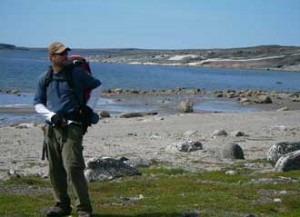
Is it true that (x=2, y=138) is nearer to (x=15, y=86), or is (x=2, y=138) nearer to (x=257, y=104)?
(x=257, y=104)

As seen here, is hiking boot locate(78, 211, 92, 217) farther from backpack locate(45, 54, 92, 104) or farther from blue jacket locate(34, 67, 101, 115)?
backpack locate(45, 54, 92, 104)

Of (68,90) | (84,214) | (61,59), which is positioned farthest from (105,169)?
(61,59)

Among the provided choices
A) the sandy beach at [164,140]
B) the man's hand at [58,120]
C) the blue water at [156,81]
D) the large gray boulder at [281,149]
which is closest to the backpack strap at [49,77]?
the man's hand at [58,120]

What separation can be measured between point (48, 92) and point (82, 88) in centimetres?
57

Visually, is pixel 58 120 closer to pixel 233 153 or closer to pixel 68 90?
pixel 68 90

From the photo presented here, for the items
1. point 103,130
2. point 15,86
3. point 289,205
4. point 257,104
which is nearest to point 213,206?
point 289,205

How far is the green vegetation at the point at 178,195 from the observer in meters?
10.3

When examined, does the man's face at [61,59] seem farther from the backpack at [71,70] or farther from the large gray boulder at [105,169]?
the large gray boulder at [105,169]

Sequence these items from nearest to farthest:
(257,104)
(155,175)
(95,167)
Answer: (95,167) → (155,175) → (257,104)

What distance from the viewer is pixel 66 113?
9023mm

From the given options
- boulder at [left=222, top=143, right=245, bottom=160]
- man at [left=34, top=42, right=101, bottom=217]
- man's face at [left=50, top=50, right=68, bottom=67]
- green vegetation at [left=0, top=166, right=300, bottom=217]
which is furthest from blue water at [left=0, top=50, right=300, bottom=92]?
man's face at [left=50, top=50, right=68, bottom=67]

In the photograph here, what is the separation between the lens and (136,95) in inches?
2697

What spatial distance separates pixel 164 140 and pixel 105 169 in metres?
11.4

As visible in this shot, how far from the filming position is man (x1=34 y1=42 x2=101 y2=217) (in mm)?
8969
